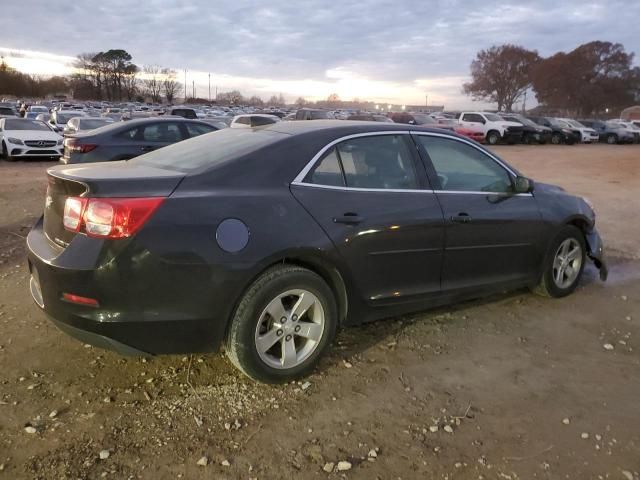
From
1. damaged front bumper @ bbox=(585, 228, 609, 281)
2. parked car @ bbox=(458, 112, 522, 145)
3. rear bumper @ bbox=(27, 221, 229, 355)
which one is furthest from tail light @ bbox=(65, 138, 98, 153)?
parked car @ bbox=(458, 112, 522, 145)

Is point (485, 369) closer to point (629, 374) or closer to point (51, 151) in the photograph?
point (629, 374)

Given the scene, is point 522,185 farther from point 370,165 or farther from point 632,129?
point 632,129

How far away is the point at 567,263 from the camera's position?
5191 mm

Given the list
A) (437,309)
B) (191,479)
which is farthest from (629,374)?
(191,479)

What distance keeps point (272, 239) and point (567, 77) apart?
78.4m

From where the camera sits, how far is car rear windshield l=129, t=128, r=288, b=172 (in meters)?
3.50

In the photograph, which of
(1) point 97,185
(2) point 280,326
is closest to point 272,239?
(2) point 280,326

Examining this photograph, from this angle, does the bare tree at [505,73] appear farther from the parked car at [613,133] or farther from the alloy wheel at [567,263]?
the alloy wheel at [567,263]

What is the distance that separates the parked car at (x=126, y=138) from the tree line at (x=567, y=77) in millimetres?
71592

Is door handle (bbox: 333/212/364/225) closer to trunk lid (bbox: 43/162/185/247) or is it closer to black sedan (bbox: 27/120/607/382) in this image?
black sedan (bbox: 27/120/607/382)

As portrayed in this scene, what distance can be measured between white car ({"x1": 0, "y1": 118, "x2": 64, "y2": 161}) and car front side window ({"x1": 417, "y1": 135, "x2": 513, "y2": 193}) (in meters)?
16.0

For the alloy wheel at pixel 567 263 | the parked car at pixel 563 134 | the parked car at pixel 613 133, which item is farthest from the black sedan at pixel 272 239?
the parked car at pixel 613 133

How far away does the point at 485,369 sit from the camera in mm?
3768

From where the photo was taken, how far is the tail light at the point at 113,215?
2934 mm
